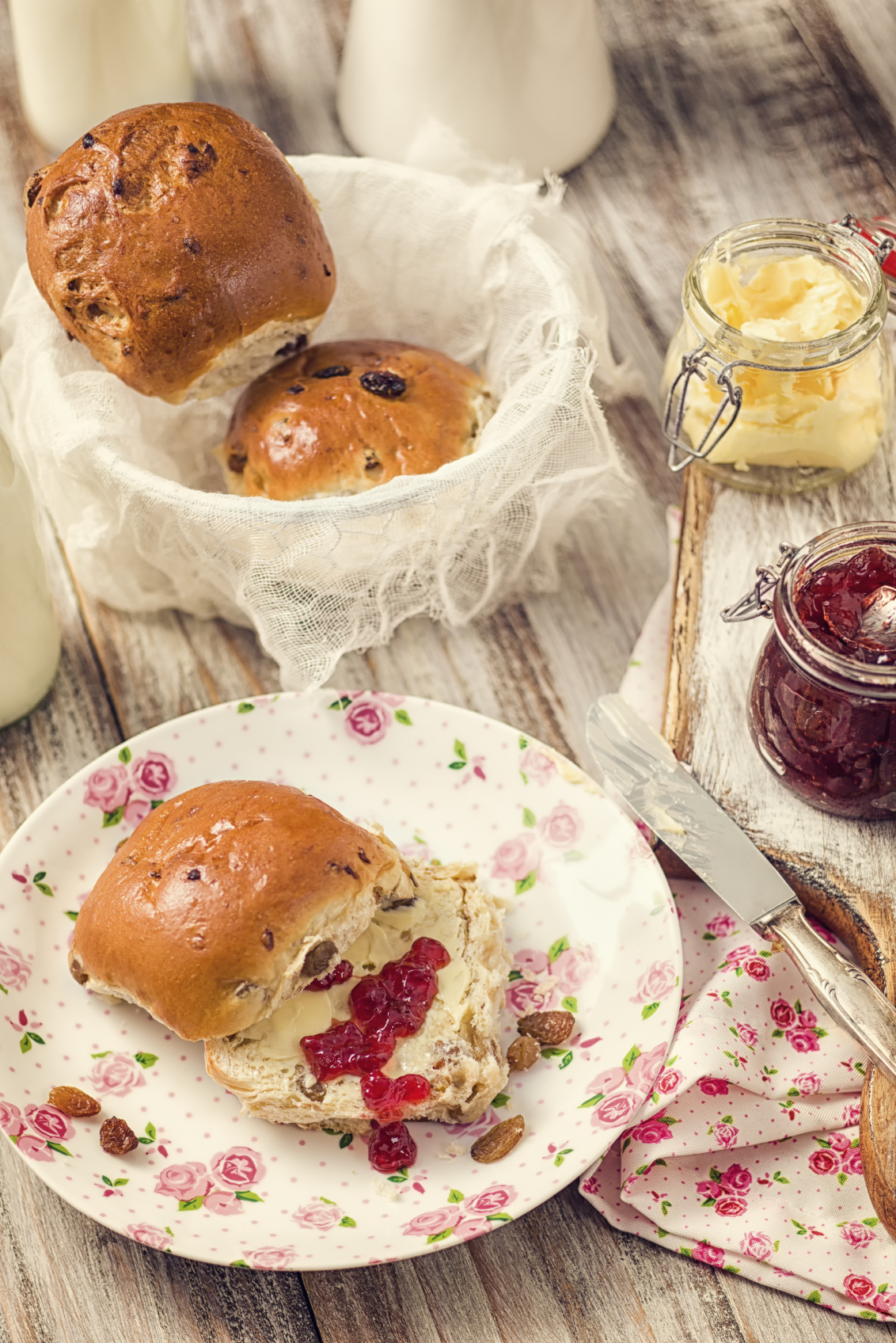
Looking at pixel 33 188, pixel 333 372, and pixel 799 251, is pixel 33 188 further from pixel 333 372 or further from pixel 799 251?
pixel 799 251

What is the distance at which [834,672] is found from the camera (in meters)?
1.40

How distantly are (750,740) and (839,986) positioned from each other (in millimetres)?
339

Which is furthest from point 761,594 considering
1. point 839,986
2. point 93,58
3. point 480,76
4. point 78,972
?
point 93,58

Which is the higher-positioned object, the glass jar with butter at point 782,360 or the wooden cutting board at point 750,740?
the glass jar with butter at point 782,360

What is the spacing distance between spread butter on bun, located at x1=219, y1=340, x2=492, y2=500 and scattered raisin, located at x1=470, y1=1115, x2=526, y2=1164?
786 mm

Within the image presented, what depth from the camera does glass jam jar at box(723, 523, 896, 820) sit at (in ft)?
4.61

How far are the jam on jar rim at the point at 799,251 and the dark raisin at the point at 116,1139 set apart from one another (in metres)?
1.16

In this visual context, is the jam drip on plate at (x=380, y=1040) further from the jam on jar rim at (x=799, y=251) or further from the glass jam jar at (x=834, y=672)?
the jam on jar rim at (x=799, y=251)

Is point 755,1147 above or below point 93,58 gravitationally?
below

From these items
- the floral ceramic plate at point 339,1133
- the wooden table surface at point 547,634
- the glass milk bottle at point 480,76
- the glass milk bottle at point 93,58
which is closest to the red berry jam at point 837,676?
the floral ceramic plate at point 339,1133

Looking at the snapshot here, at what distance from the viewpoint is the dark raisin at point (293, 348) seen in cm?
180

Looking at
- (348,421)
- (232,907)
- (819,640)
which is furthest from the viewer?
(348,421)

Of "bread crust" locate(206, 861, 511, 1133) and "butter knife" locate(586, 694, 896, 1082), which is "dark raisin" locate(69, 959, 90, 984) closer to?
"bread crust" locate(206, 861, 511, 1133)

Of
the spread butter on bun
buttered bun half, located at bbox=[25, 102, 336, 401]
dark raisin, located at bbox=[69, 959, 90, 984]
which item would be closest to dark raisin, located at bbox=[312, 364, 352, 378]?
the spread butter on bun
